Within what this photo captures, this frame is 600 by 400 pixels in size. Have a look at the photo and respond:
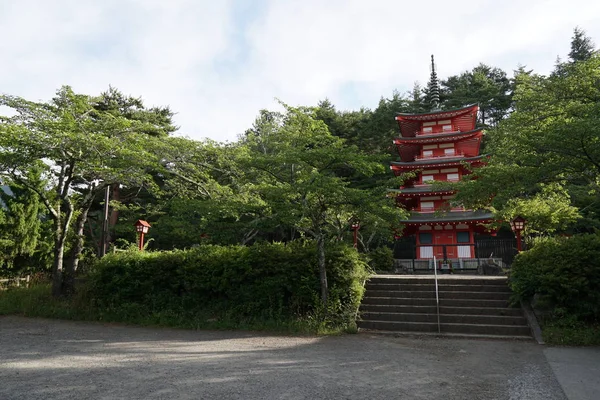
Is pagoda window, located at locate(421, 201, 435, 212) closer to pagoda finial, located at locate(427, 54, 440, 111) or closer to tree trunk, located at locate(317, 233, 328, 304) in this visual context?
pagoda finial, located at locate(427, 54, 440, 111)

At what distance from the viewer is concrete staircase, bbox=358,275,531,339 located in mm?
8375

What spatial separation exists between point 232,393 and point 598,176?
893cm

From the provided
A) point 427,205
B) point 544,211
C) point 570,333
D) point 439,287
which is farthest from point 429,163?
point 570,333

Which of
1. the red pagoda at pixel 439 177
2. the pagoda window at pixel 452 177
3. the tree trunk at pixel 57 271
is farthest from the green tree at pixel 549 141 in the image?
the tree trunk at pixel 57 271

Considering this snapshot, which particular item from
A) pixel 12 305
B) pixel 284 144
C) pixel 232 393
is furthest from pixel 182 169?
pixel 232 393

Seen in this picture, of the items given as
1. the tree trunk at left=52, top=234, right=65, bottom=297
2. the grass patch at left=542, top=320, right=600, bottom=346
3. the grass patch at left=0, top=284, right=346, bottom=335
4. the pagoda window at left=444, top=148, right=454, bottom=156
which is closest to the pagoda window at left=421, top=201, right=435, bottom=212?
the pagoda window at left=444, top=148, right=454, bottom=156

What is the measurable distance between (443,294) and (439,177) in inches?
593

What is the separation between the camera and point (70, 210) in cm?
1177

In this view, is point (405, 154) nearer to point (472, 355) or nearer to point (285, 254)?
point (285, 254)

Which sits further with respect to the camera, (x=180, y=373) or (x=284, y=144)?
(x=284, y=144)

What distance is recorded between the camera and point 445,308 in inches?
364

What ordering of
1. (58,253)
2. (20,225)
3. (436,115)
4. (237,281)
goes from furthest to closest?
1. (436,115)
2. (20,225)
3. (58,253)
4. (237,281)

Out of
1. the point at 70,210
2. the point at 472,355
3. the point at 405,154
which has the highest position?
the point at 405,154

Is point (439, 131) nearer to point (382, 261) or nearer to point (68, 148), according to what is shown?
point (382, 261)
